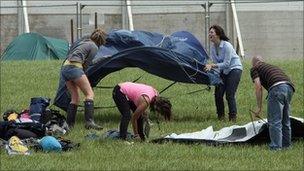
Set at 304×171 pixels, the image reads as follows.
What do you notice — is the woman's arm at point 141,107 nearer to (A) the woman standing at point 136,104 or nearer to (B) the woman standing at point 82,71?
(A) the woman standing at point 136,104

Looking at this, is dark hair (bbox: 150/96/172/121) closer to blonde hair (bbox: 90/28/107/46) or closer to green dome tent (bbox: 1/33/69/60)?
blonde hair (bbox: 90/28/107/46)

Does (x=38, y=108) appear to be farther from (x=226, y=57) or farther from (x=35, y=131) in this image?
(x=226, y=57)

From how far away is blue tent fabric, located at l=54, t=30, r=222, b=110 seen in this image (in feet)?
42.0

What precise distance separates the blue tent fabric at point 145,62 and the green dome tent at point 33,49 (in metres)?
13.0

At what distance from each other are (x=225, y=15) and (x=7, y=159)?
83.0 ft

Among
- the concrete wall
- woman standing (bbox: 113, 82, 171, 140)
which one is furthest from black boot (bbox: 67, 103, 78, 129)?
the concrete wall

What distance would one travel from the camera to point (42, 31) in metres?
32.1

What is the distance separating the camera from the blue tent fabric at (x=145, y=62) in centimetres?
1280

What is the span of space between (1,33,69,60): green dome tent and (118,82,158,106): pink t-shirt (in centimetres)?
1587

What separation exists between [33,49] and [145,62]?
46.2 ft

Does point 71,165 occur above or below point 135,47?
below

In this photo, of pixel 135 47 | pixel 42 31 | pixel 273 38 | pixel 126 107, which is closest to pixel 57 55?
pixel 42 31

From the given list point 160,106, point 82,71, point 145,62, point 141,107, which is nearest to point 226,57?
point 145,62

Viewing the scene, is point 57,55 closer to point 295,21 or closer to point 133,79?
point 133,79
